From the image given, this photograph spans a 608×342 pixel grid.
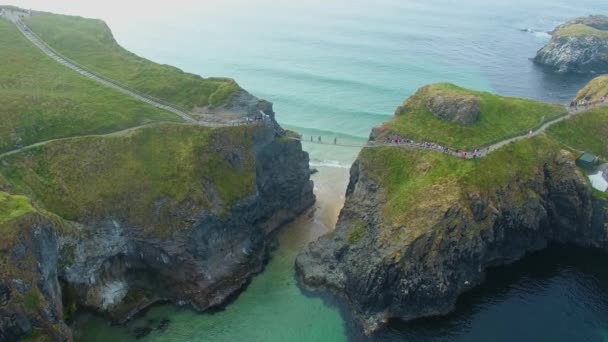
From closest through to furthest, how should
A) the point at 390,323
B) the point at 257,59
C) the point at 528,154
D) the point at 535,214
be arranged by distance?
the point at 390,323 < the point at 535,214 < the point at 528,154 < the point at 257,59

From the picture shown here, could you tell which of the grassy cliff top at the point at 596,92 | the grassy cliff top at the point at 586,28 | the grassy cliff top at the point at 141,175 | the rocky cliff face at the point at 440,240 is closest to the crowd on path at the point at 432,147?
the rocky cliff face at the point at 440,240

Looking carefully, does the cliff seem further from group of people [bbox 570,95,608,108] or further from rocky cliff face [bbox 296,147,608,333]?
group of people [bbox 570,95,608,108]

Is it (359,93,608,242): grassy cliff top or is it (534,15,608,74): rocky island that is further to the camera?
(534,15,608,74): rocky island

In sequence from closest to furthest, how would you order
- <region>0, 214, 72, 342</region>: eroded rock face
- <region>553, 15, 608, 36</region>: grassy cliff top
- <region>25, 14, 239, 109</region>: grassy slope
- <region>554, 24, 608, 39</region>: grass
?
1. <region>0, 214, 72, 342</region>: eroded rock face
2. <region>25, 14, 239, 109</region>: grassy slope
3. <region>554, 24, 608, 39</region>: grass
4. <region>553, 15, 608, 36</region>: grassy cliff top

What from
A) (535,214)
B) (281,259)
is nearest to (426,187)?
(535,214)

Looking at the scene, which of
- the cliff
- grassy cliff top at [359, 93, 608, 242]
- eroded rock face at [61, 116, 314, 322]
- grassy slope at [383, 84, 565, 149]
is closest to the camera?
eroded rock face at [61, 116, 314, 322]

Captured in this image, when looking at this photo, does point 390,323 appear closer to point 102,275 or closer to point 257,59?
point 102,275

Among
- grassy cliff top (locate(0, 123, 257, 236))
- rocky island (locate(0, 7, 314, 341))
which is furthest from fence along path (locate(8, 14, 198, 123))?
grassy cliff top (locate(0, 123, 257, 236))

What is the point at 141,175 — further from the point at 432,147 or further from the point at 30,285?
the point at 432,147
